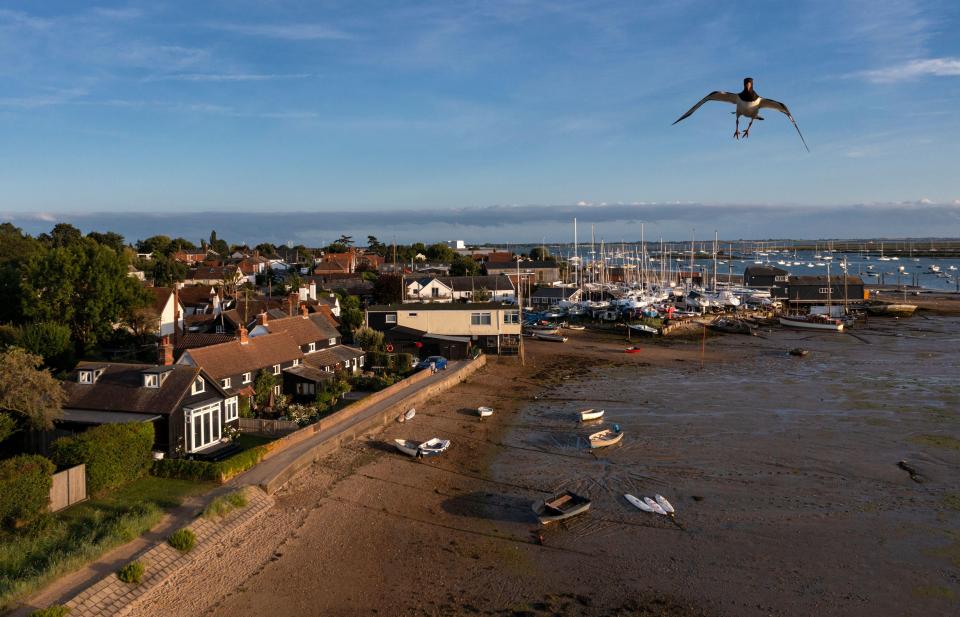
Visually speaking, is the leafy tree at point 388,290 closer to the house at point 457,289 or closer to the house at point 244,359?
the house at point 457,289

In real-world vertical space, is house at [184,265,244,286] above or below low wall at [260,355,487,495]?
above

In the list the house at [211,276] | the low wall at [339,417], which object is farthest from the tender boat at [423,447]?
the house at [211,276]

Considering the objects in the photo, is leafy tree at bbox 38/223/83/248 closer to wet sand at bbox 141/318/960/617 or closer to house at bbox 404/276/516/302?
house at bbox 404/276/516/302

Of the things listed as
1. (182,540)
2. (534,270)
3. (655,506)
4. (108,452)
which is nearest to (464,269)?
(534,270)

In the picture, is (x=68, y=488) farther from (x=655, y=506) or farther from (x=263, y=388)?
(x=655, y=506)

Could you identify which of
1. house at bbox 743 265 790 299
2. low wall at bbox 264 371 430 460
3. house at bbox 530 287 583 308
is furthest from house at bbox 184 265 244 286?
house at bbox 743 265 790 299

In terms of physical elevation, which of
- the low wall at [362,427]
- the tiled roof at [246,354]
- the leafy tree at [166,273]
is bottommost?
the low wall at [362,427]

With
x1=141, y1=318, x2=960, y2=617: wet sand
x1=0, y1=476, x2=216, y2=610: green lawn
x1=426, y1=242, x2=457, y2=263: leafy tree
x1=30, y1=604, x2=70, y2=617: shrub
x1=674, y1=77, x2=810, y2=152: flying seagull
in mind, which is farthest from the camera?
x1=426, y1=242, x2=457, y2=263: leafy tree
